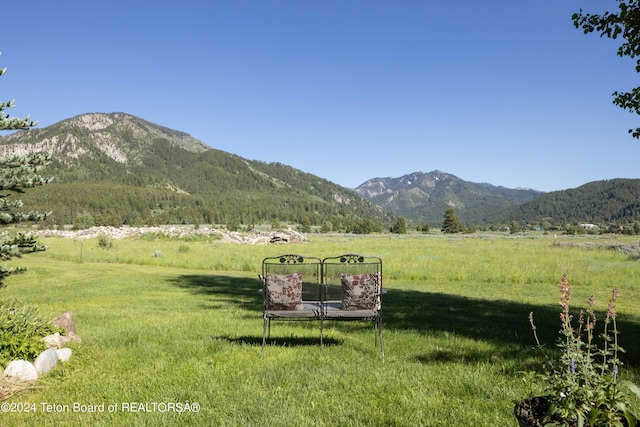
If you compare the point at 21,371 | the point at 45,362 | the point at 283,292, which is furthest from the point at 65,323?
the point at 283,292

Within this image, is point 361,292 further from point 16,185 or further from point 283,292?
point 16,185

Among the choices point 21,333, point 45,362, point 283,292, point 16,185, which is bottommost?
point 45,362

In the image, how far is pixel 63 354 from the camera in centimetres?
619

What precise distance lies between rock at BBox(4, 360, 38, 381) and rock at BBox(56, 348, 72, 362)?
618 mm

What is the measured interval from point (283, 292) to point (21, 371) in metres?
3.79


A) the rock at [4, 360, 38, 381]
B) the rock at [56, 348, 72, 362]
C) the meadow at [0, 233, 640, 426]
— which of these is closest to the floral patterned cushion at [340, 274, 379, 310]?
the meadow at [0, 233, 640, 426]

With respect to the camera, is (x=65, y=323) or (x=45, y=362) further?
(x=65, y=323)

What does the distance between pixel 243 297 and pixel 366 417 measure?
9.94m

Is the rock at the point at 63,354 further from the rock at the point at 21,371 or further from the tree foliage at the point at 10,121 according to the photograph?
the tree foliage at the point at 10,121

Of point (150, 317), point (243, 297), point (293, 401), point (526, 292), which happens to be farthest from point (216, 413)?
point (526, 292)

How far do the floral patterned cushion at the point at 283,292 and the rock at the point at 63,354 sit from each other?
3.16 m

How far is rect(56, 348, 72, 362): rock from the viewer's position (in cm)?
614

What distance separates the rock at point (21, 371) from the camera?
5.29 m

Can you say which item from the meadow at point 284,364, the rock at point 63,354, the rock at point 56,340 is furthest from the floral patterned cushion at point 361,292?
the rock at point 56,340
